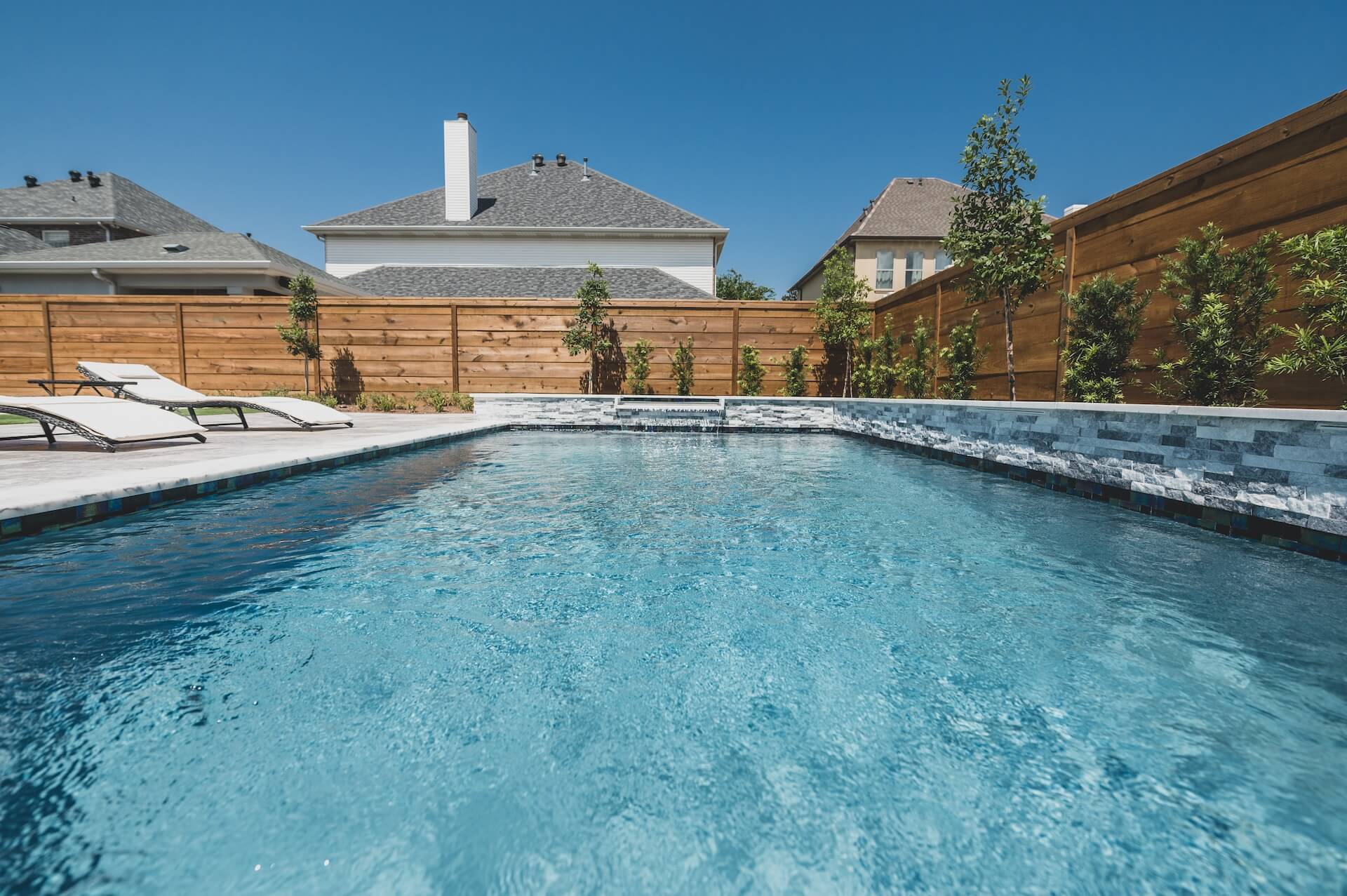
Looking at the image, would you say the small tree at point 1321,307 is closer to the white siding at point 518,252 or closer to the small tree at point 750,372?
the small tree at point 750,372

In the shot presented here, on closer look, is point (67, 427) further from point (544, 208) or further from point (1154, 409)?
point (544, 208)

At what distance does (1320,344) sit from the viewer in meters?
3.77

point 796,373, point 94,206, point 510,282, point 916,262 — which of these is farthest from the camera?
point 916,262

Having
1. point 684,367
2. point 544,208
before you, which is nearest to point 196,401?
point 684,367

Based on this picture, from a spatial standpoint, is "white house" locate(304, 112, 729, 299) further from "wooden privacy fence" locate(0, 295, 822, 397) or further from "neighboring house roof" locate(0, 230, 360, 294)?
"wooden privacy fence" locate(0, 295, 822, 397)

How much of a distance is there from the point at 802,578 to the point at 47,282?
2245 centimetres

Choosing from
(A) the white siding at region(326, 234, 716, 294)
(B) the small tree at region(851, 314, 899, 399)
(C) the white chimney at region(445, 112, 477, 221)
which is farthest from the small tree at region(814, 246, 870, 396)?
(C) the white chimney at region(445, 112, 477, 221)

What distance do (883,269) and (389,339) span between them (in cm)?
2032

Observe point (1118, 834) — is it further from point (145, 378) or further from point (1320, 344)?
point (145, 378)

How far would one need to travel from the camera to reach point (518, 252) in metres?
19.8

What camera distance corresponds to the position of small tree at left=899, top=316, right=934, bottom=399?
952cm

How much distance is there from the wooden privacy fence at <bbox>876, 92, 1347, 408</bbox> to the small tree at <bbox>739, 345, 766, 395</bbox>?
5.30m

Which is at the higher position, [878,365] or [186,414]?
[878,365]

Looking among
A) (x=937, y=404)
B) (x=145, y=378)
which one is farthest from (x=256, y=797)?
(x=145, y=378)
